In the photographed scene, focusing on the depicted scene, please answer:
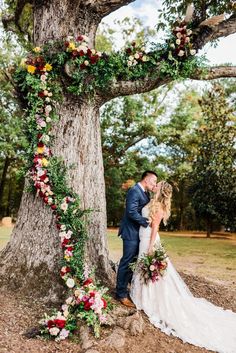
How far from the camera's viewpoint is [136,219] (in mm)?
6812

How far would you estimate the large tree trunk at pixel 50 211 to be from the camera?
7.10m

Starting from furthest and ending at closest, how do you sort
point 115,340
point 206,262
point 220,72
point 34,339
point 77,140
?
point 206,262 < point 220,72 < point 77,140 < point 34,339 < point 115,340

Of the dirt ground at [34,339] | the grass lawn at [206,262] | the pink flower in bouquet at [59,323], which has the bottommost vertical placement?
the dirt ground at [34,339]

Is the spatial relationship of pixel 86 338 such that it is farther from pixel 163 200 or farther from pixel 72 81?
pixel 72 81

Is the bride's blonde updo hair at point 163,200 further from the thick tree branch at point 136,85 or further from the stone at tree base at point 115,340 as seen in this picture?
the stone at tree base at point 115,340

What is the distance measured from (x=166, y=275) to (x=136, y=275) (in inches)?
19.9

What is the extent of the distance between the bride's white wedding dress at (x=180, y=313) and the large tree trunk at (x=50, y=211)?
1034mm

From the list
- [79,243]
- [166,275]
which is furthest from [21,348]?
[166,275]

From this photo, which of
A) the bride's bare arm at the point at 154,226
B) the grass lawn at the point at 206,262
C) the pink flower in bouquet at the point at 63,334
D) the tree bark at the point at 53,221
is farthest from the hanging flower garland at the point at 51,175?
the grass lawn at the point at 206,262

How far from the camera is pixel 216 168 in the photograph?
2559cm

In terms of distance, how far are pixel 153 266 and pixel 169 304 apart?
68cm

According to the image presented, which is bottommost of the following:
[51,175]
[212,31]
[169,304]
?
[169,304]

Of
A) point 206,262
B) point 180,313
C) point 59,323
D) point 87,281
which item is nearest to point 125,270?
point 87,281

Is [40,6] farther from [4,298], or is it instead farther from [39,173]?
[4,298]
